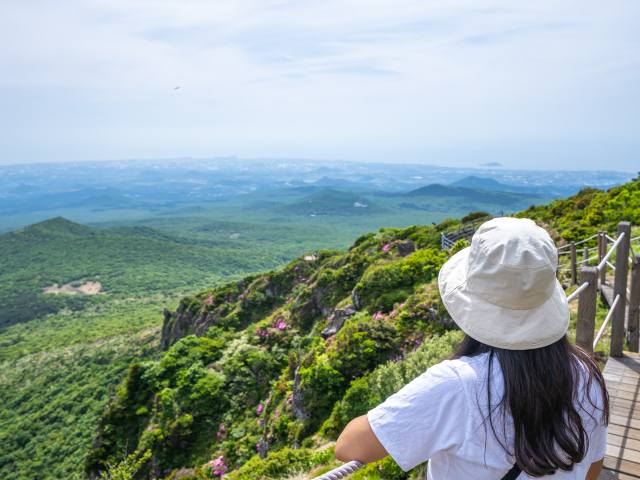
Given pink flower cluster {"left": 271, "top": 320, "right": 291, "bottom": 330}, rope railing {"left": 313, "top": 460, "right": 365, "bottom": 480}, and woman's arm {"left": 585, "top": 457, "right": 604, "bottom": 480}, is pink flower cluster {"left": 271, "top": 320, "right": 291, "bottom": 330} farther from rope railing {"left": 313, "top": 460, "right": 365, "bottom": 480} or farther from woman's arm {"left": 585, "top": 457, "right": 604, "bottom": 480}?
woman's arm {"left": 585, "top": 457, "right": 604, "bottom": 480}

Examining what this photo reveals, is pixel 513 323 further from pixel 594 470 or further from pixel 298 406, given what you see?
pixel 298 406

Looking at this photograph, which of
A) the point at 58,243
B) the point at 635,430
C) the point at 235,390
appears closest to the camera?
the point at 635,430

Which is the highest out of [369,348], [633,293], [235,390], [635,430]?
[633,293]

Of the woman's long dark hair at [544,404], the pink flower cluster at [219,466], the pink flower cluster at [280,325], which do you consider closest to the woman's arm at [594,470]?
the woman's long dark hair at [544,404]

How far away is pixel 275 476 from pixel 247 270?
119m

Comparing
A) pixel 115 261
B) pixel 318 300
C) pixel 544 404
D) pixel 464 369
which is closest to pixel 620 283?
pixel 544 404

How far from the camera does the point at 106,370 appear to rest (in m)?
43.5

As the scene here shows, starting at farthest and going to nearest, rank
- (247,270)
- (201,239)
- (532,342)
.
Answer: (201,239) → (247,270) → (532,342)

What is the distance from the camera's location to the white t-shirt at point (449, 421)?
1.30 metres

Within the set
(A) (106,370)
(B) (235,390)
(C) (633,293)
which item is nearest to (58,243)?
(A) (106,370)

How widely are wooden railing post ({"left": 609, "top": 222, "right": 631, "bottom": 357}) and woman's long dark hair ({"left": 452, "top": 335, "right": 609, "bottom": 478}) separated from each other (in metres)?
3.37

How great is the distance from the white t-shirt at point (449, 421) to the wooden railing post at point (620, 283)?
3697mm

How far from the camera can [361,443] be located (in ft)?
4.79

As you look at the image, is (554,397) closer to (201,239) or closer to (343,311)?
(343,311)
